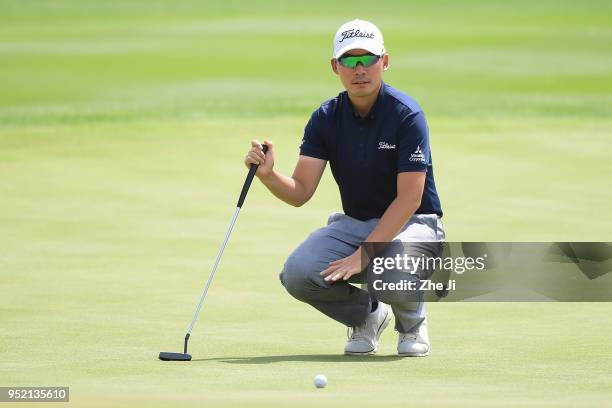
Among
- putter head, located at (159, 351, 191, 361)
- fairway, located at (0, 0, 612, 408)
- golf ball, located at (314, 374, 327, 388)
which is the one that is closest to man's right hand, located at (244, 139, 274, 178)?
fairway, located at (0, 0, 612, 408)

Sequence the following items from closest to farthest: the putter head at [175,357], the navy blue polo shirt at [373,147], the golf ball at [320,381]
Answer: the golf ball at [320,381]
the putter head at [175,357]
the navy blue polo shirt at [373,147]

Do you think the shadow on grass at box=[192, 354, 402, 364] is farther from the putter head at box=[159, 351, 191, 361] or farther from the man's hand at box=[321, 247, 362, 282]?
the man's hand at box=[321, 247, 362, 282]

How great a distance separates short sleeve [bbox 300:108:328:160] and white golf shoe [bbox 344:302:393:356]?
79cm

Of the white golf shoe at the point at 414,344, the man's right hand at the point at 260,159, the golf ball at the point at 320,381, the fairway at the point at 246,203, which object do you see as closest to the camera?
the golf ball at the point at 320,381

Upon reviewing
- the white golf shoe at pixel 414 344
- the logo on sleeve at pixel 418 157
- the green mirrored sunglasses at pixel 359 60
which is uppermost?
the green mirrored sunglasses at pixel 359 60

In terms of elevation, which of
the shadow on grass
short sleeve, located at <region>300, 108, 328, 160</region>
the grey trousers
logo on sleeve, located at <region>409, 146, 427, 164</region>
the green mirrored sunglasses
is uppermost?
the green mirrored sunglasses

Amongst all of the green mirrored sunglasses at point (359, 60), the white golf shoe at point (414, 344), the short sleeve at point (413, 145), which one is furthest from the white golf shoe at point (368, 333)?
the green mirrored sunglasses at point (359, 60)

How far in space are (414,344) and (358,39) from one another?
1.42 m

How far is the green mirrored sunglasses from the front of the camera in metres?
6.39

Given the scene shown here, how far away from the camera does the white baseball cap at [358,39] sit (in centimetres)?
635

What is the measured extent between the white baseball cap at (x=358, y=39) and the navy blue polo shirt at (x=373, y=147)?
21cm

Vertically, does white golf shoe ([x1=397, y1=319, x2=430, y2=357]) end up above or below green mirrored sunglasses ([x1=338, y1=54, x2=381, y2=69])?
below

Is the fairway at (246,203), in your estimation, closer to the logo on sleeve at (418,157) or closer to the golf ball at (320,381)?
the golf ball at (320,381)

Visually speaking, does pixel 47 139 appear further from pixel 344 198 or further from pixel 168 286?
pixel 344 198
